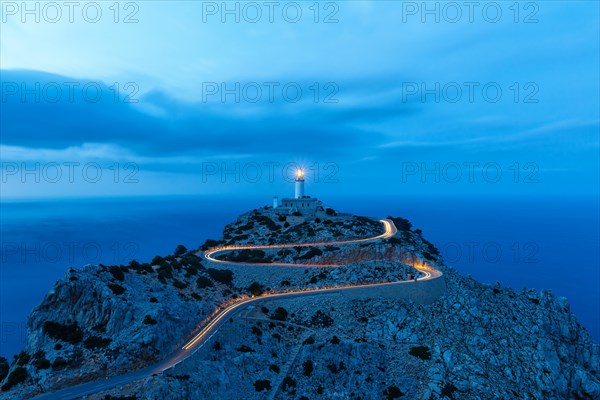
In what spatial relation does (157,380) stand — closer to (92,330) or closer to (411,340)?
(92,330)

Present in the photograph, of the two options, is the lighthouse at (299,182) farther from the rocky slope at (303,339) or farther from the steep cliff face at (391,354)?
the steep cliff face at (391,354)

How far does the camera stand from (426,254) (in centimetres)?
6594

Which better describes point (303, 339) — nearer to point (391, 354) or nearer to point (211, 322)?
point (391, 354)

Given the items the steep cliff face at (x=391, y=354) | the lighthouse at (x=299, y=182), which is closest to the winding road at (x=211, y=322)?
the steep cliff face at (x=391, y=354)

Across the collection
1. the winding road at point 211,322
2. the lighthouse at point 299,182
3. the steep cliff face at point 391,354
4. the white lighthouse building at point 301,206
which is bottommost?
the steep cliff face at point 391,354

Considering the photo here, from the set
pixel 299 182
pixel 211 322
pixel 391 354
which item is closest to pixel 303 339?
pixel 391 354

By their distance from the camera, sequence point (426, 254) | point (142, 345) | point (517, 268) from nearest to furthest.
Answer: point (142, 345), point (426, 254), point (517, 268)

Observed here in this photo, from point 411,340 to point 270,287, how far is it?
68.6 feet

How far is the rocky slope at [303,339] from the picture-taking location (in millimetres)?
30938

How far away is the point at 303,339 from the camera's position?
4122 cm

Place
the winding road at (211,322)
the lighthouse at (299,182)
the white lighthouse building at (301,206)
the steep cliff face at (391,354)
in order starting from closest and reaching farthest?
the winding road at (211,322), the steep cliff face at (391,354), the white lighthouse building at (301,206), the lighthouse at (299,182)

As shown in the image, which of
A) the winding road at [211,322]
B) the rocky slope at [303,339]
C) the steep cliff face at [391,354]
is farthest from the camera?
the steep cliff face at [391,354]

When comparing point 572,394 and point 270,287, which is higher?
point 270,287

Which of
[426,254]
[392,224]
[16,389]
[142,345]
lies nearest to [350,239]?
[426,254]
